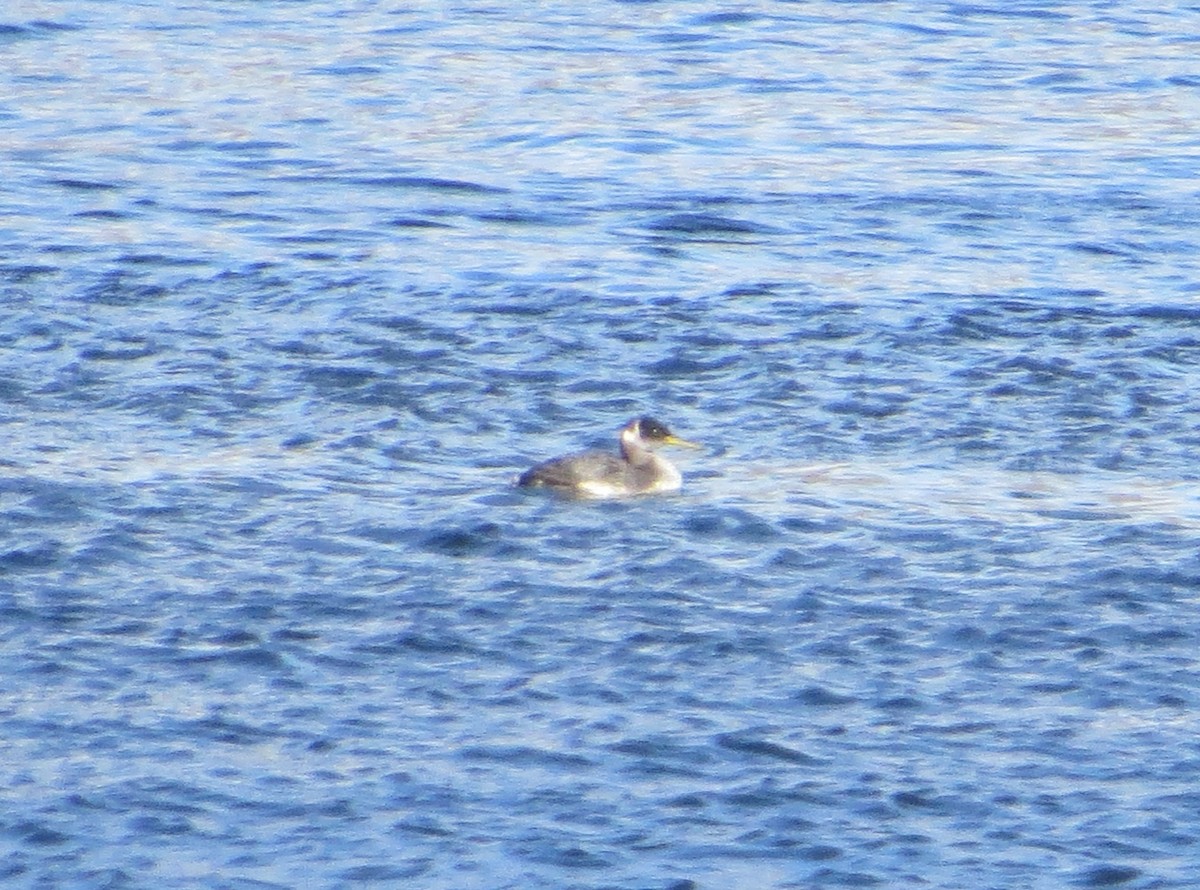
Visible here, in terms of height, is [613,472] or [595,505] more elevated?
[613,472]

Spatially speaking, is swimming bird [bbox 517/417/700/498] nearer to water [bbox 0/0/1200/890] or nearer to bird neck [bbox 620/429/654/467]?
bird neck [bbox 620/429/654/467]

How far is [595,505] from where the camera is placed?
→ 13.5 metres

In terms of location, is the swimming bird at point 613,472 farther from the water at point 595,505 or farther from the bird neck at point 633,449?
the water at point 595,505

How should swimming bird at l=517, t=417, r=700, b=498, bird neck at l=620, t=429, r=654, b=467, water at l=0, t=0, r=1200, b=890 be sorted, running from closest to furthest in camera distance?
water at l=0, t=0, r=1200, b=890 → swimming bird at l=517, t=417, r=700, b=498 → bird neck at l=620, t=429, r=654, b=467

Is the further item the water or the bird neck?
the bird neck

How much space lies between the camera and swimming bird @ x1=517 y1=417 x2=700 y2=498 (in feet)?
43.9

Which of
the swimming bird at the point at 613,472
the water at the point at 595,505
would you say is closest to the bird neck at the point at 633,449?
the swimming bird at the point at 613,472

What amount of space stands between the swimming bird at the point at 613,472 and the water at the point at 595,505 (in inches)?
6.5

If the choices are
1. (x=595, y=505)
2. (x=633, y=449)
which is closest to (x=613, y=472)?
(x=595, y=505)

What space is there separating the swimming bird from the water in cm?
16

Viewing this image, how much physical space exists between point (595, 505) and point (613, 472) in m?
0.22

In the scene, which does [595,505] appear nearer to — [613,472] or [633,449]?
[613,472]

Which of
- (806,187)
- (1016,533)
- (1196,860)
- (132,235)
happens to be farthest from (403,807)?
(806,187)

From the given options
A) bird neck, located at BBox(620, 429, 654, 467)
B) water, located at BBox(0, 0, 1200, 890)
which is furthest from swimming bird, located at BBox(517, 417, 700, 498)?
water, located at BBox(0, 0, 1200, 890)
